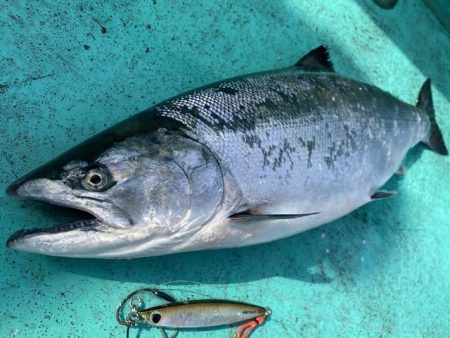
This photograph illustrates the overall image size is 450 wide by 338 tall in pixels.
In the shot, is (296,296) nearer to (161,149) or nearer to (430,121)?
(161,149)

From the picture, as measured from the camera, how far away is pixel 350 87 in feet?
7.13

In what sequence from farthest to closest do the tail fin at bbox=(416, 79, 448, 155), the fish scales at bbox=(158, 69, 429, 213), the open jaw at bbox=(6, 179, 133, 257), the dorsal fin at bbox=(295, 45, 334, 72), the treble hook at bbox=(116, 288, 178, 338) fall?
the tail fin at bbox=(416, 79, 448, 155) < the dorsal fin at bbox=(295, 45, 334, 72) < the treble hook at bbox=(116, 288, 178, 338) < the fish scales at bbox=(158, 69, 429, 213) < the open jaw at bbox=(6, 179, 133, 257)

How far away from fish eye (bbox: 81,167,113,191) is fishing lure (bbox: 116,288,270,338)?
0.57 meters

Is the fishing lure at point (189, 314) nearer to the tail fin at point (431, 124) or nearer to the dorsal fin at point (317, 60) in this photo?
the dorsal fin at point (317, 60)

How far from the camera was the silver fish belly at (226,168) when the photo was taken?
1519mm

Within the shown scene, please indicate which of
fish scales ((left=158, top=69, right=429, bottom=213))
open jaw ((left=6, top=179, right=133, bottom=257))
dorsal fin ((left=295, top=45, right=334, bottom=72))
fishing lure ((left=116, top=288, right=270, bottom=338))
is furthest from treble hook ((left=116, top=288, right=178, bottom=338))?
dorsal fin ((left=295, top=45, right=334, bottom=72))

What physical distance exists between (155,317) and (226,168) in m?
0.65

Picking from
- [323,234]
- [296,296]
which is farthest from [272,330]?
[323,234]

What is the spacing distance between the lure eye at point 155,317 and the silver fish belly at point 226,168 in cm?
26

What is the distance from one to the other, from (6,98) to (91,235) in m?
0.73

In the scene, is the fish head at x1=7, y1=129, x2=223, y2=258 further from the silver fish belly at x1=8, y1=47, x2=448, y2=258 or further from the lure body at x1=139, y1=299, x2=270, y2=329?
the lure body at x1=139, y1=299, x2=270, y2=329

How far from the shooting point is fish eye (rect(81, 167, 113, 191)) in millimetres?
1486

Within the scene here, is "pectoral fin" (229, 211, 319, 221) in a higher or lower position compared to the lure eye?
higher

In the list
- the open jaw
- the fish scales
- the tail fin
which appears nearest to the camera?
the open jaw
